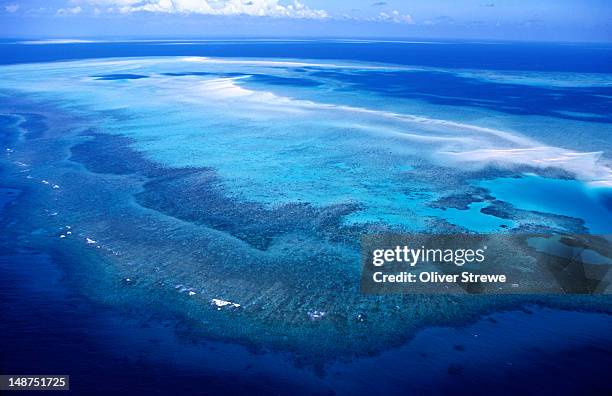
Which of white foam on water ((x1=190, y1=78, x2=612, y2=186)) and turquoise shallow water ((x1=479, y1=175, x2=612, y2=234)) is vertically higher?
white foam on water ((x1=190, y1=78, x2=612, y2=186))

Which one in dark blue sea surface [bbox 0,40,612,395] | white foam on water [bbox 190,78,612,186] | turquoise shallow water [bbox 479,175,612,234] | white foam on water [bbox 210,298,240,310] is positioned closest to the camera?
dark blue sea surface [bbox 0,40,612,395]

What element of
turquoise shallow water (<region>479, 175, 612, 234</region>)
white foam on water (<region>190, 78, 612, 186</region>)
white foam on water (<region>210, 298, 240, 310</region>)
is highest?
white foam on water (<region>190, 78, 612, 186</region>)

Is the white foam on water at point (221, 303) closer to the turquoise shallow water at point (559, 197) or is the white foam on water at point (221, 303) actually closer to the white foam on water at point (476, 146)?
the turquoise shallow water at point (559, 197)

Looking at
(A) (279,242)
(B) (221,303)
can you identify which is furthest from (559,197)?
(B) (221,303)

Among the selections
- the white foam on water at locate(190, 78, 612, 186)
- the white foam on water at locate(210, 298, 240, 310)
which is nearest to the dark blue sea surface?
the white foam on water at locate(210, 298, 240, 310)

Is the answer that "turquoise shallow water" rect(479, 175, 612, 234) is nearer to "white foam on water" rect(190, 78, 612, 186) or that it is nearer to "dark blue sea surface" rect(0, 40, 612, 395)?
"dark blue sea surface" rect(0, 40, 612, 395)

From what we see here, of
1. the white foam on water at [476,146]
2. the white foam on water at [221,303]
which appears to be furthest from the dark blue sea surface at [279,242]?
the white foam on water at [476,146]

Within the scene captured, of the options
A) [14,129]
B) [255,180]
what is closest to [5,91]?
[14,129]

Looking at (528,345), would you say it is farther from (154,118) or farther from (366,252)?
(154,118)

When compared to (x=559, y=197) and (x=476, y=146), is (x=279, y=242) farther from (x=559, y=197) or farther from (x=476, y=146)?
(x=476, y=146)
